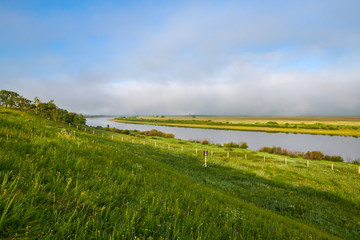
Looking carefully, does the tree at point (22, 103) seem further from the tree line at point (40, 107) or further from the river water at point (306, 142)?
the river water at point (306, 142)

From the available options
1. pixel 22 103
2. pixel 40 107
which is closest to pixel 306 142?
pixel 40 107

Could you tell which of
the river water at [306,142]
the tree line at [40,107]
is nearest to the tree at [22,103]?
the tree line at [40,107]

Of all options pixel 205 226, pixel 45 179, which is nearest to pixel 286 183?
pixel 205 226

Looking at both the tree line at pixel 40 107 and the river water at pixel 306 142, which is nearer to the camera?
the river water at pixel 306 142

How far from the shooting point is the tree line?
74812mm

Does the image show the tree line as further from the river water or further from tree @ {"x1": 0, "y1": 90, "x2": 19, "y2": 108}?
the river water

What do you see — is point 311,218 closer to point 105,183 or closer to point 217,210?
point 217,210

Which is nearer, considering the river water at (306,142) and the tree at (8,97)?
the river water at (306,142)

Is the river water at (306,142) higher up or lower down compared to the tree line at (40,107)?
lower down

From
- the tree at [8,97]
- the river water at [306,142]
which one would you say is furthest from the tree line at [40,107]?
the river water at [306,142]

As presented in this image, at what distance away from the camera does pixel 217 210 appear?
14.8 ft

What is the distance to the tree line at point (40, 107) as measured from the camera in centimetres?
7481

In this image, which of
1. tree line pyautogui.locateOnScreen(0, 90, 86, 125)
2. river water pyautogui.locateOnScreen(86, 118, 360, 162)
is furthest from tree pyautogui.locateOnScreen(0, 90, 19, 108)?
river water pyautogui.locateOnScreen(86, 118, 360, 162)

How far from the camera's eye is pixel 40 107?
251ft
